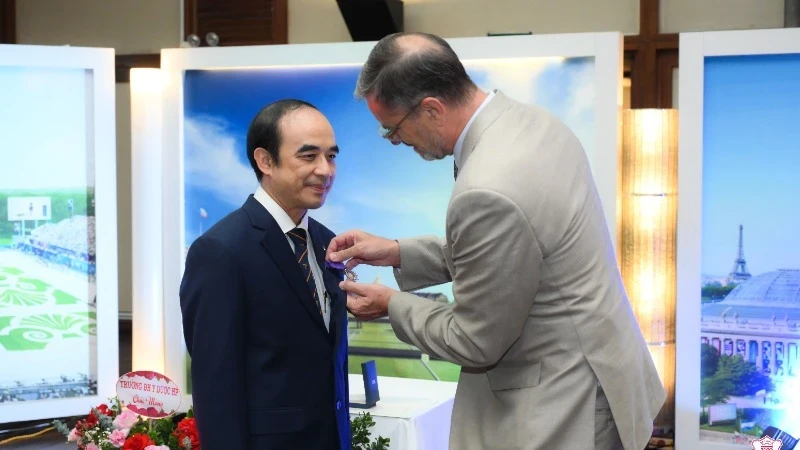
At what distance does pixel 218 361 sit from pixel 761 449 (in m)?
1.74

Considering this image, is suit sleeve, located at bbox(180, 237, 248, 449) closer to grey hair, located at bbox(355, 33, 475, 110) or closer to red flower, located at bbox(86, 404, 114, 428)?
grey hair, located at bbox(355, 33, 475, 110)

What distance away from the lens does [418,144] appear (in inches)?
74.2

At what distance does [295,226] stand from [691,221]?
2.78 meters

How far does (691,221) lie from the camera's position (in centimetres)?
452

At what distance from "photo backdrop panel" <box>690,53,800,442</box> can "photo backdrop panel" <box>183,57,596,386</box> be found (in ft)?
2.99

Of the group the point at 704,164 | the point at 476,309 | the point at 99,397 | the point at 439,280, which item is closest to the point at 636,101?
the point at 704,164

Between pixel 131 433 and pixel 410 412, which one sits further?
pixel 410 412

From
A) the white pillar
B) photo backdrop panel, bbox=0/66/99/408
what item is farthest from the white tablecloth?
photo backdrop panel, bbox=0/66/99/408

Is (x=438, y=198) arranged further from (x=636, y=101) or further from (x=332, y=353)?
(x=332, y=353)

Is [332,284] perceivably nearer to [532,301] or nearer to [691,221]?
[532,301]

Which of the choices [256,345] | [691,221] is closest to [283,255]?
[256,345]

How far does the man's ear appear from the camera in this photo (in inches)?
88.4

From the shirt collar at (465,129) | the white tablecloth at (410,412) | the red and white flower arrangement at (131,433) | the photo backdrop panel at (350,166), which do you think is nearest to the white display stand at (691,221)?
the photo backdrop panel at (350,166)

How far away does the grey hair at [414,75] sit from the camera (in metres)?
1.78
